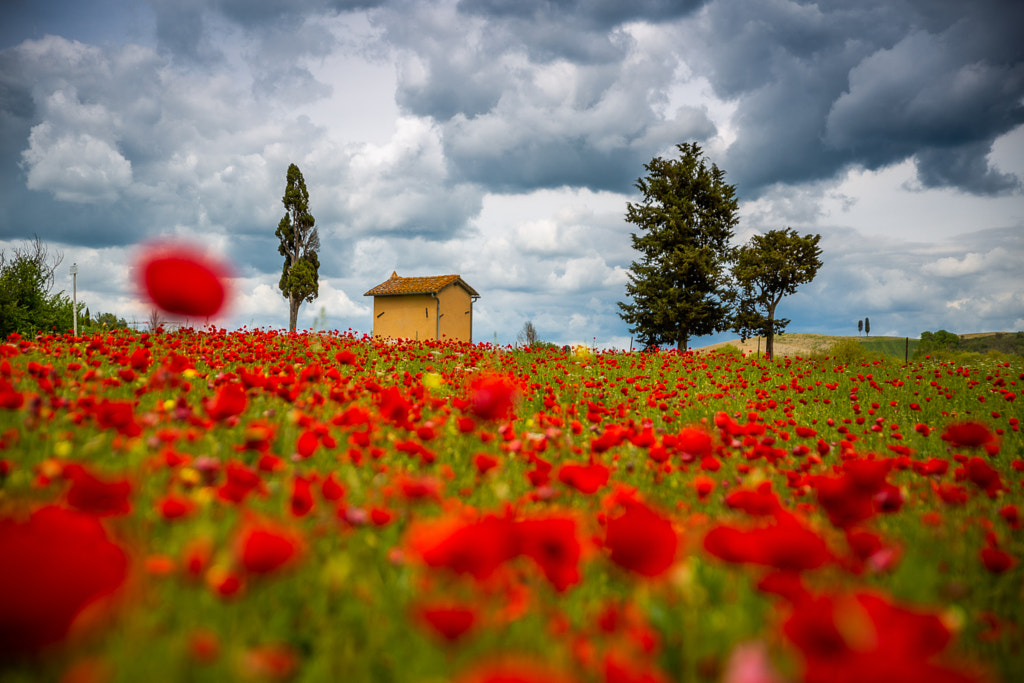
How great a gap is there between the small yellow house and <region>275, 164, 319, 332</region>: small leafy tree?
514cm

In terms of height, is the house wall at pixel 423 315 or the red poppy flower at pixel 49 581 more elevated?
the house wall at pixel 423 315

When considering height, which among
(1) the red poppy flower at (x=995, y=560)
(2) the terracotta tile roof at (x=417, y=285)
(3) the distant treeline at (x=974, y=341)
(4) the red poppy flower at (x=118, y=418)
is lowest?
(1) the red poppy flower at (x=995, y=560)

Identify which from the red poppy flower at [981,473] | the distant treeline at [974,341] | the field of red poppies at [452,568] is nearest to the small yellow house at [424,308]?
the field of red poppies at [452,568]

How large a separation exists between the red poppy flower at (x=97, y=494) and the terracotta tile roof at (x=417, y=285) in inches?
1262

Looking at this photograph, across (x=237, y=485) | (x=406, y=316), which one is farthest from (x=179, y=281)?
(x=406, y=316)

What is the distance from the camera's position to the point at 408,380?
7582 millimetres

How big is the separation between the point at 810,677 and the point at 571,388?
8.49 meters

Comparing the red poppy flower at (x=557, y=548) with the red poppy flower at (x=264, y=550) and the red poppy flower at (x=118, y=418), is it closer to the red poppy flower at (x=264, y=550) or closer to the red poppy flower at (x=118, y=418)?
the red poppy flower at (x=264, y=550)

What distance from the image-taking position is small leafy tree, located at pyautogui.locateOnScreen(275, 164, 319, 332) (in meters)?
38.0

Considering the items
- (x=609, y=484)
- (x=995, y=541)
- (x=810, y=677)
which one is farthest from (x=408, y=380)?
(x=810, y=677)

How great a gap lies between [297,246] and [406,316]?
11.1 metres

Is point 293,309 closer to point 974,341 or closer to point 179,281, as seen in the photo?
point 179,281

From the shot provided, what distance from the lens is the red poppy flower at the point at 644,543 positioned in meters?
1.48

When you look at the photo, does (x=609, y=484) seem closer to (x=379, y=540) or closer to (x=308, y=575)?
(x=379, y=540)
